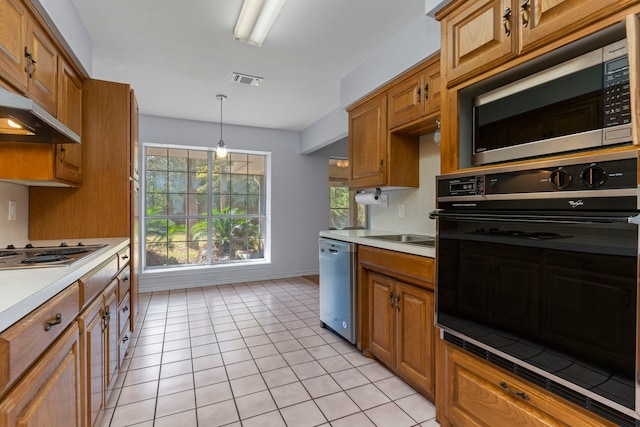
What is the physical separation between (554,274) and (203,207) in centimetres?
469

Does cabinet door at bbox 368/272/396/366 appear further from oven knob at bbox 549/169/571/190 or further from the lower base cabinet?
oven knob at bbox 549/169/571/190

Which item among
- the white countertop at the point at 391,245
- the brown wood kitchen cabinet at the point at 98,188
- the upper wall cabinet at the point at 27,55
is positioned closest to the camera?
the upper wall cabinet at the point at 27,55

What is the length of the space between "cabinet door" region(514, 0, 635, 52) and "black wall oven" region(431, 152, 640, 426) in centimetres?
48

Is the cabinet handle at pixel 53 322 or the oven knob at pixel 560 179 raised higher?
the oven knob at pixel 560 179

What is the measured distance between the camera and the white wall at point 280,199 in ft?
15.3

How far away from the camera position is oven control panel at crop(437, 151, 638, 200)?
99 centimetres

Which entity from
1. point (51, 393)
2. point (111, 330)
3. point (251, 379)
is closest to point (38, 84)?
point (111, 330)

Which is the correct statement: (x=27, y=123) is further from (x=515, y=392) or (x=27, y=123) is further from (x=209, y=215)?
(x=209, y=215)

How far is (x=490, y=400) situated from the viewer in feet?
4.53

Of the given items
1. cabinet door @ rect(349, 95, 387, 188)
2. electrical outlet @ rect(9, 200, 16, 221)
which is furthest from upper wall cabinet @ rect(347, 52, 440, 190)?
electrical outlet @ rect(9, 200, 16, 221)

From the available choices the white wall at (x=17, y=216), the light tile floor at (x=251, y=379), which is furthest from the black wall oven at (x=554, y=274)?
the white wall at (x=17, y=216)

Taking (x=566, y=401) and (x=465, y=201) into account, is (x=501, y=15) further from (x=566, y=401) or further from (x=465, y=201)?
(x=566, y=401)

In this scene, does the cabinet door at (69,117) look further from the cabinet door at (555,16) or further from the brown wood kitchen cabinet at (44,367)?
the cabinet door at (555,16)

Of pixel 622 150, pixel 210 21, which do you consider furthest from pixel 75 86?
pixel 622 150
